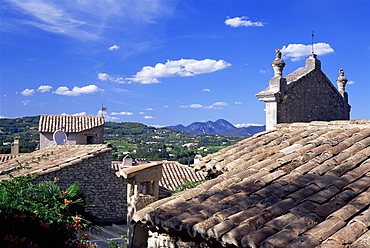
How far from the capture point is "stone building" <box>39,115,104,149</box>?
2391 cm

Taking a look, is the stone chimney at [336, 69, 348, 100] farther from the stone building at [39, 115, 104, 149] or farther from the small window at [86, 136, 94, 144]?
the small window at [86, 136, 94, 144]

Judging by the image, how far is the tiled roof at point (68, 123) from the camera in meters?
23.9

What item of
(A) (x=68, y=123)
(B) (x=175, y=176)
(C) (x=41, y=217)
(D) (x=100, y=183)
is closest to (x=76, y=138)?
(A) (x=68, y=123)

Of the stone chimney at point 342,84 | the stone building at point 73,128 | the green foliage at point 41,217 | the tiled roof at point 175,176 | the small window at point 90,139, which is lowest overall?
the tiled roof at point 175,176

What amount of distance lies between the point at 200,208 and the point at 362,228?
1.72 metres

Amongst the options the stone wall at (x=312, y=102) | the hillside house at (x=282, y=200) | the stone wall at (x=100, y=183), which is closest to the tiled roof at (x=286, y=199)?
the hillside house at (x=282, y=200)

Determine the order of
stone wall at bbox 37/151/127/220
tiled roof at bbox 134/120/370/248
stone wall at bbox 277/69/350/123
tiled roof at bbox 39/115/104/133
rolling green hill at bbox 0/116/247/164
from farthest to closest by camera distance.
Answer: rolling green hill at bbox 0/116/247/164 < tiled roof at bbox 39/115/104/133 < stone wall at bbox 37/151/127/220 < stone wall at bbox 277/69/350/123 < tiled roof at bbox 134/120/370/248

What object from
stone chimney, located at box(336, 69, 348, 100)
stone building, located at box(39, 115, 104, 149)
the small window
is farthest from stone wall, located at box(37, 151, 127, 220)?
the small window

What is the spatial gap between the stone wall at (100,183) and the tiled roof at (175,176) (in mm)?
5162

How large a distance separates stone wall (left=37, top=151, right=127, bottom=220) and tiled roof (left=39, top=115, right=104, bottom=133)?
11.4 meters

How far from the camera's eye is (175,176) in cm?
2042

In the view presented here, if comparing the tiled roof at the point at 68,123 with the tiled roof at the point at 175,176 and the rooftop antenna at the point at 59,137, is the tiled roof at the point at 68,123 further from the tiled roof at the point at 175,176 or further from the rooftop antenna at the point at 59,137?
the tiled roof at the point at 175,176

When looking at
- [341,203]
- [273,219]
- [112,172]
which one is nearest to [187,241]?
[273,219]

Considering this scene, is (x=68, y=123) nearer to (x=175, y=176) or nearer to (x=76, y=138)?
(x=76, y=138)
